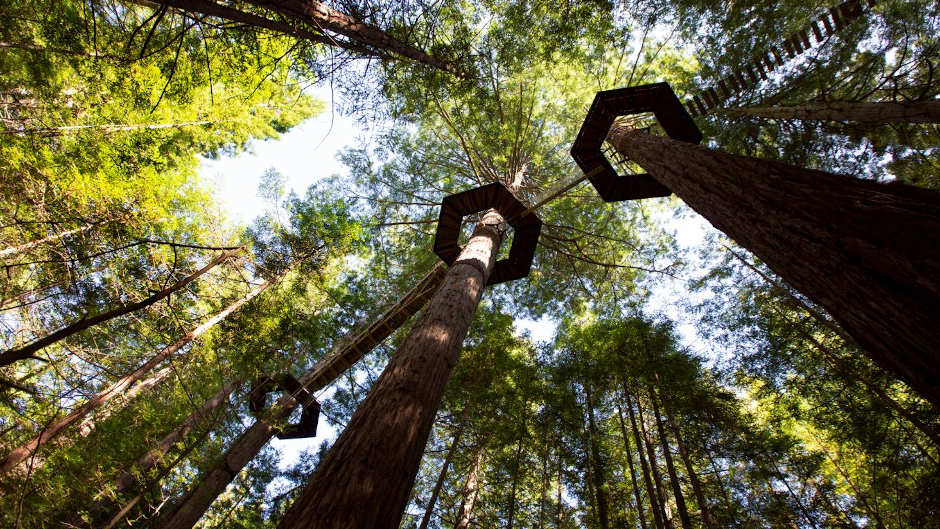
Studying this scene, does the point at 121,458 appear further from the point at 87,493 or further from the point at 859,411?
the point at 859,411

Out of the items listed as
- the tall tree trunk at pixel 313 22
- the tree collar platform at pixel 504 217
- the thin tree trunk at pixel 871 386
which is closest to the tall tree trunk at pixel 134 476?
the tree collar platform at pixel 504 217

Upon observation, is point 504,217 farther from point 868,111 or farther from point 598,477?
point 598,477

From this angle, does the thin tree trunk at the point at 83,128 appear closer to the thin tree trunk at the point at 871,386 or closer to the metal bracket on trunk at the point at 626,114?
the metal bracket on trunk at the point at 626,114

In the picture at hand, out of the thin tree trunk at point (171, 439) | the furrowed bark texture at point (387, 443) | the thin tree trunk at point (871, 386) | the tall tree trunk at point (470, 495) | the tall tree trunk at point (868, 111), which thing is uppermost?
the tall tree trunk at point (868, 111)

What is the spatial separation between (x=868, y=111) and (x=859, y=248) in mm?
6115

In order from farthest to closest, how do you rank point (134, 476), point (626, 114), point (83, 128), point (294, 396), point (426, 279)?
1. point (426, 279)
2. point (294, 396)
3. point (626, 114)
4. point (83, 128)
5. point (134, 476)

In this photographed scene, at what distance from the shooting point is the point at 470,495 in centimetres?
852

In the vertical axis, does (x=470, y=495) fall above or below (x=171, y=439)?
above

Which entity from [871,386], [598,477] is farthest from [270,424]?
[871,386]

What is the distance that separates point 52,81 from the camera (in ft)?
26.1

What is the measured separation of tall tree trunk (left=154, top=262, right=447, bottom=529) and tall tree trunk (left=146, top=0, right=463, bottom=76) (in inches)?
198

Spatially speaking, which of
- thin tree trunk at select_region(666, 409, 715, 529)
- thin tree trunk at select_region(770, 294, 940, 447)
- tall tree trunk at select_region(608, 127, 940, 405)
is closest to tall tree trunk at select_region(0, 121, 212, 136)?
tall tree trunk at select_region(608, 127, 940, 405)

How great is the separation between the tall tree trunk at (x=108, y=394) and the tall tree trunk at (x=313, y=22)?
458 cm

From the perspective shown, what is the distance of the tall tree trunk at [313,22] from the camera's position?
3.41 metres
